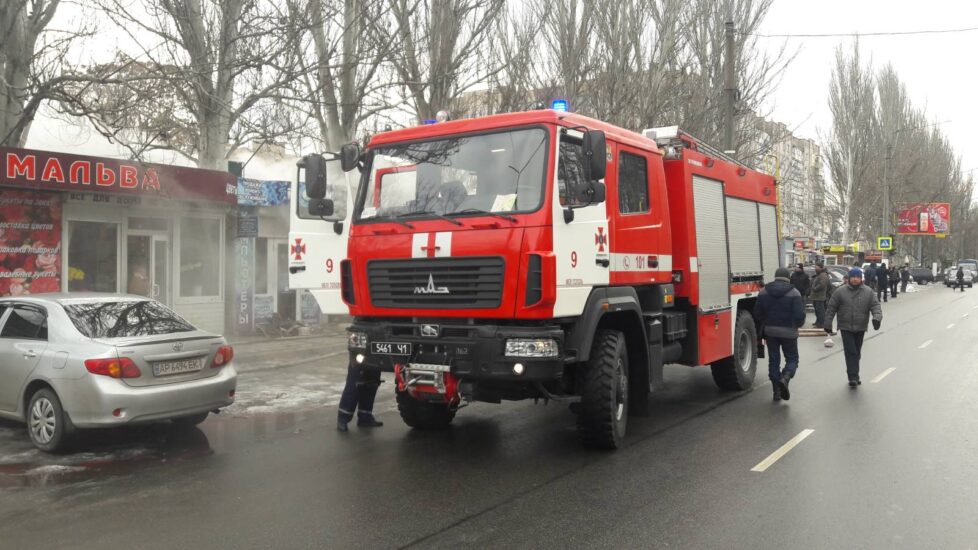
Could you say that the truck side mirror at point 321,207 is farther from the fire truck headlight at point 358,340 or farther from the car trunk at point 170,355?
the car trunk at point 170,355

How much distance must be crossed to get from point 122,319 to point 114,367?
0.85 meters

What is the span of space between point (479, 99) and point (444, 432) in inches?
627

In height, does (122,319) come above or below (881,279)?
below

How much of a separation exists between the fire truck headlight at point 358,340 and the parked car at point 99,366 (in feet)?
5.52

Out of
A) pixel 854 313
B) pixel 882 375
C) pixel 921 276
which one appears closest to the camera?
pixel 854 313

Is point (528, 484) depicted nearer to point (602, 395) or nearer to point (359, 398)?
point (602, 395)

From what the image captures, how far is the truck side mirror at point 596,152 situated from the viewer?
6.04 meters

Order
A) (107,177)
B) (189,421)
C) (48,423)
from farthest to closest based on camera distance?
(107,177) < (189,421) < (48,423)

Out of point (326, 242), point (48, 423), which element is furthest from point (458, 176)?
point (48, 423)

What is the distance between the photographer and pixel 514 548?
176 inches

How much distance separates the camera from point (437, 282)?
6.33 metres

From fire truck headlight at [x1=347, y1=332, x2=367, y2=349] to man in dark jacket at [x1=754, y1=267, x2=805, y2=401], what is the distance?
17.5 feet

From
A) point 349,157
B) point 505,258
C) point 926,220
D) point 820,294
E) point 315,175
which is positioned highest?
point 926,220

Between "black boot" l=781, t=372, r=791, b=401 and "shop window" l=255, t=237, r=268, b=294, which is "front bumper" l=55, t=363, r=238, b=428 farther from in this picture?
"shop window" l=255, t=237, r=268, b=294
